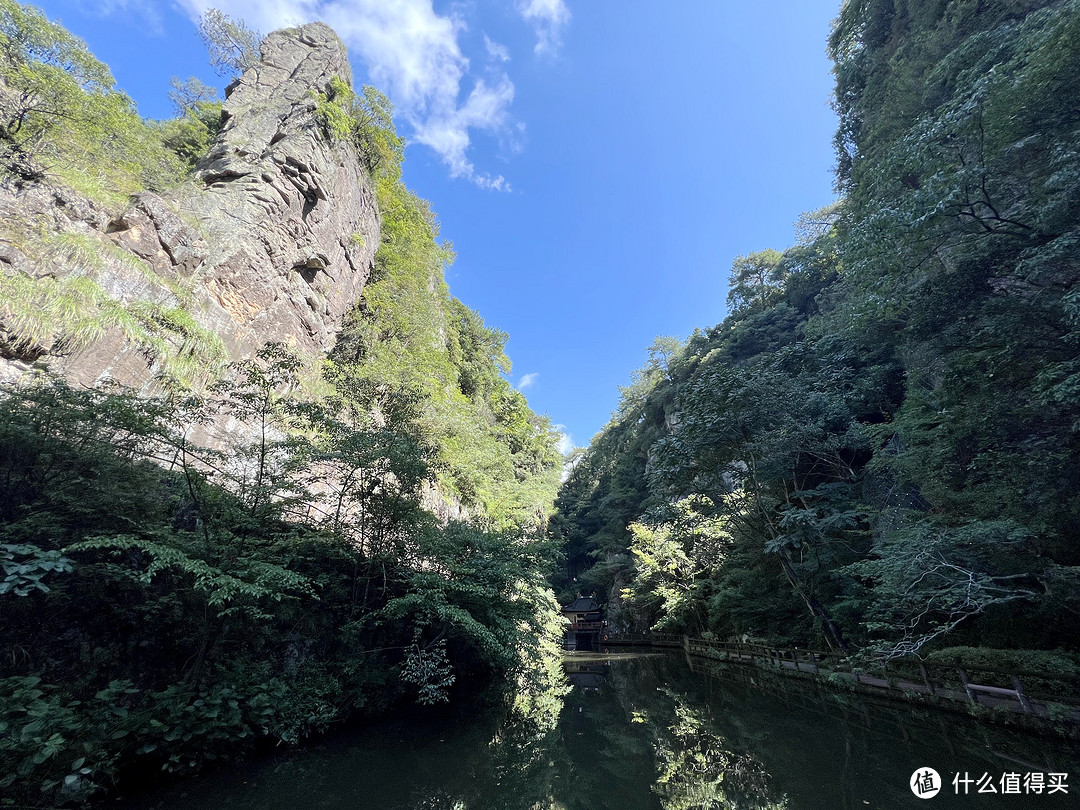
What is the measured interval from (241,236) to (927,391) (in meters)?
16.4

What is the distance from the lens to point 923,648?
807 cm

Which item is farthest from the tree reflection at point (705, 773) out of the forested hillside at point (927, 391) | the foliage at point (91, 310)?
the foliage at point (91, 310)

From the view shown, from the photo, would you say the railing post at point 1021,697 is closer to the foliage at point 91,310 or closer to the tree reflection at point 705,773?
the tree reflection at point 705,773

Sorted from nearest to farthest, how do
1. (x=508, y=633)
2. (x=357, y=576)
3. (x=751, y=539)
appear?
(x=357, y=576), (x=508, y=633), (x=751, y=539)

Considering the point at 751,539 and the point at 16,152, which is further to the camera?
the point at 751,539

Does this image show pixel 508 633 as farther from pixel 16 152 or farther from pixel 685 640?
pixel 685 640

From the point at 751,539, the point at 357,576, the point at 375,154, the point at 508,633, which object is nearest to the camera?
the point at 357,576

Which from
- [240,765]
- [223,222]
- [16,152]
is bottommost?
[240,765]

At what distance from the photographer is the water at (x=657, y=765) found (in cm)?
405

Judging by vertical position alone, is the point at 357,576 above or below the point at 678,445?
below

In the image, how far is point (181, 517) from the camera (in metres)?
5.64

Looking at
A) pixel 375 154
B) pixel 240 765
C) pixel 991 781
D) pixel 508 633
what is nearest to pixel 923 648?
pixel 991 781

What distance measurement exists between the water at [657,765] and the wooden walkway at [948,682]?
0.36 metres

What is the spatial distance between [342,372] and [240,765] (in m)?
9.13
